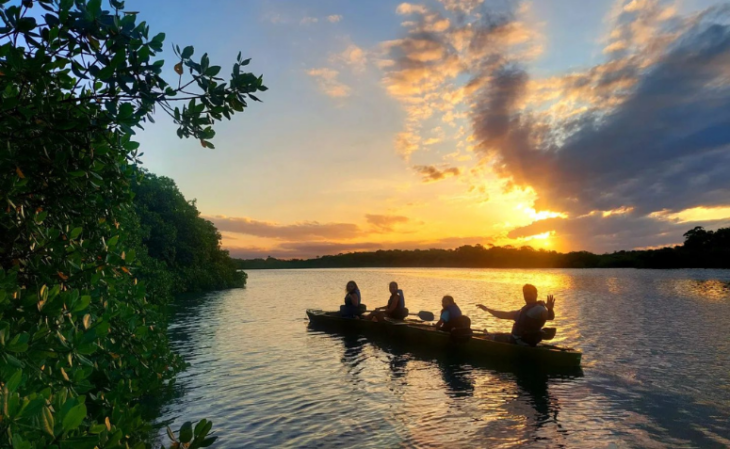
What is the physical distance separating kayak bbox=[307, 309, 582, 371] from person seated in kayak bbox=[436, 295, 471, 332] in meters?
0.30

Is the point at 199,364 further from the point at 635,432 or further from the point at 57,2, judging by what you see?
the point at 57,2

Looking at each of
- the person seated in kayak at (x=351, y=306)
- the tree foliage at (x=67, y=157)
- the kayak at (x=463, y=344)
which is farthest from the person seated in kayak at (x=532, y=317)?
the tree foliage at (x=67, y=157)

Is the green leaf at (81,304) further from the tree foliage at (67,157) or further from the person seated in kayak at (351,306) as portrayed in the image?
the person seated in kayak at (351,306)

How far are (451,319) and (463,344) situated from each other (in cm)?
109

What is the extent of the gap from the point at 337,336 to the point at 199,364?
24.7 feet

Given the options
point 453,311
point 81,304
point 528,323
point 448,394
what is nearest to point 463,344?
point 453,311

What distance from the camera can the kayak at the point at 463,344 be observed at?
48.5ft

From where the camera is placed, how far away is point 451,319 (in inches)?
707

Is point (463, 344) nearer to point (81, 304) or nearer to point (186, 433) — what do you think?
point (186, 433)

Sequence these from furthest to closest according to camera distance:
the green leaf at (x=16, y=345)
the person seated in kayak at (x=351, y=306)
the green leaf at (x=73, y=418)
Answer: the person seated in kayak at (x=351, y=306)
the green leaf at (x=16, y=345)
the green leaf at (x=73, y=418)

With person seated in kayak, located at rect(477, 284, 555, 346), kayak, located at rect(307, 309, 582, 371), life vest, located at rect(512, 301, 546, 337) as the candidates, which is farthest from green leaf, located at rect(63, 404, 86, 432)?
life vest, located at rect(512, 301, 546, 337)

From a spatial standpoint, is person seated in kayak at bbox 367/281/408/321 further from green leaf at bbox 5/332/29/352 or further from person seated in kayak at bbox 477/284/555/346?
green leaf at bbox 5/332/29/352

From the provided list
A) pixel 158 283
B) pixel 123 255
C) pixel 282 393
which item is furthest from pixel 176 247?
pixel 123 255

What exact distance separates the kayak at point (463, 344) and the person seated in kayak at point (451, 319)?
0.98ft
